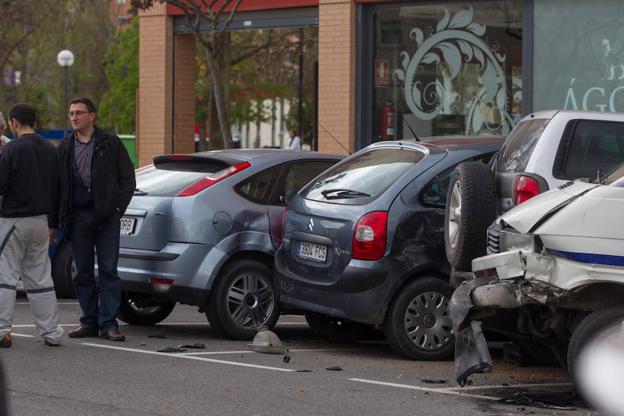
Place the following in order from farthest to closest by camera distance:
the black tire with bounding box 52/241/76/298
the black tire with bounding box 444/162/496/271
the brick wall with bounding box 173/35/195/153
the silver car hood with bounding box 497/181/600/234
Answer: the brick wall with bounding box 173/35/195/153, the black tire with bounding box 52/241/76/298, the black tire with bounding box 444/162/496/271, the silver car hood with bounding box 497/181/600/234

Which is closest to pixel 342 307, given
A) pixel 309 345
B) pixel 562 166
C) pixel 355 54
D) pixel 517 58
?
pixel 309 345

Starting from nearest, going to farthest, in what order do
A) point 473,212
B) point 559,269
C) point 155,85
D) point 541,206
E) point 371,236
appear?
point 559,269 → point 541,206 → point 473,212 → point 371,236 → point 155,85

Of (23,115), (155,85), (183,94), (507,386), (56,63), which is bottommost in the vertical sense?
(507,386)

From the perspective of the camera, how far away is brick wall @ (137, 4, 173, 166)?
72.6 feet

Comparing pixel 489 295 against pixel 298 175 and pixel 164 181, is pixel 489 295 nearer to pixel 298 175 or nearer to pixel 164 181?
pixel 298 175

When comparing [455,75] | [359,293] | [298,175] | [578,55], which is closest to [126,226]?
[298,175]

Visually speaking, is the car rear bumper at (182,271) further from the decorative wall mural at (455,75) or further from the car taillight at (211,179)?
the decorative wall mural at (455,75)

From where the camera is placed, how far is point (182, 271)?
1050 cm

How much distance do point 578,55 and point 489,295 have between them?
380 inches

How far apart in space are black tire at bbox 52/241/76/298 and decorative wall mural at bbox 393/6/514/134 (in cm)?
685

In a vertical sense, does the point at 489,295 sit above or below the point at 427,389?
above

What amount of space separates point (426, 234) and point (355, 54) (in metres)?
10.1

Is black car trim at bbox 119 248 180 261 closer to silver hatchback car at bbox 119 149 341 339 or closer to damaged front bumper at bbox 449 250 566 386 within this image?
silver hatchback car at bbox 119 149 341 339

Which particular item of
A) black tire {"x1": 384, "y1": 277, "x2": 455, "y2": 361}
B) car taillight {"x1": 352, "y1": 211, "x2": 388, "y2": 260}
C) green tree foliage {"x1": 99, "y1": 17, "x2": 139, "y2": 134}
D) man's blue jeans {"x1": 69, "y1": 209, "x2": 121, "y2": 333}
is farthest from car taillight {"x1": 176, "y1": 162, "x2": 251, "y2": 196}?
green tree foliage {"x1": 99, "y1": 17, "x2": 139, "y2": 134}
